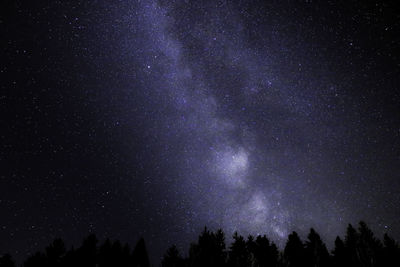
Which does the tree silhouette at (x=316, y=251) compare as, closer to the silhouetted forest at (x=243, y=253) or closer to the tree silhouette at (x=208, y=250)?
the silhouetted forest at (x=243, y=253)

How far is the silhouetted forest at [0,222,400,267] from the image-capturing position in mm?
30141

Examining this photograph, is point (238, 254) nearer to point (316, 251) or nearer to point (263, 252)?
point (263, 252)

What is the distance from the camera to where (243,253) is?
1369 inches

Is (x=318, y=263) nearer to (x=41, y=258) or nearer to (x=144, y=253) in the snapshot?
(x=144, y=253)

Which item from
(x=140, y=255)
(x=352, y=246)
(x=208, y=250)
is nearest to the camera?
(x=208, y=250)

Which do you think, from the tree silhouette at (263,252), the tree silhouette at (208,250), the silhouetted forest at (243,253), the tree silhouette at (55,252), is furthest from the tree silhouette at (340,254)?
the tree silhouette at (55,252)

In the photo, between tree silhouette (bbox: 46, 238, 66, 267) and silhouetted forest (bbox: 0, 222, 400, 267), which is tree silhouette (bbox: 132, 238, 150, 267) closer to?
silhouetted forest (bbox: 0, 222, 400, 267)

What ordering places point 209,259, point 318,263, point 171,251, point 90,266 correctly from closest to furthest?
point 209,259 < point 318,263 < point 90,266 < point 171,251

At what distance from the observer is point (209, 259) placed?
94.5 ft

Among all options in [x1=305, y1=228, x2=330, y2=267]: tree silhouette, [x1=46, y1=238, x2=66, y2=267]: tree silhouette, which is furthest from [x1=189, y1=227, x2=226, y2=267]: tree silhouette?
[x1=46, y1=238, x2=66, y2=267]: tree silhouette

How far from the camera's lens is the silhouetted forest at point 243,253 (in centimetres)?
3014

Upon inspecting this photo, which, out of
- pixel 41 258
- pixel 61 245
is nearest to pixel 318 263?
pixel 61 245

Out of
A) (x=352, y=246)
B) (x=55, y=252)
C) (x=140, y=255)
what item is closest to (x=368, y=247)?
(x=352, y=246)

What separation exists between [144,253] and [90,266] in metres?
7.73
